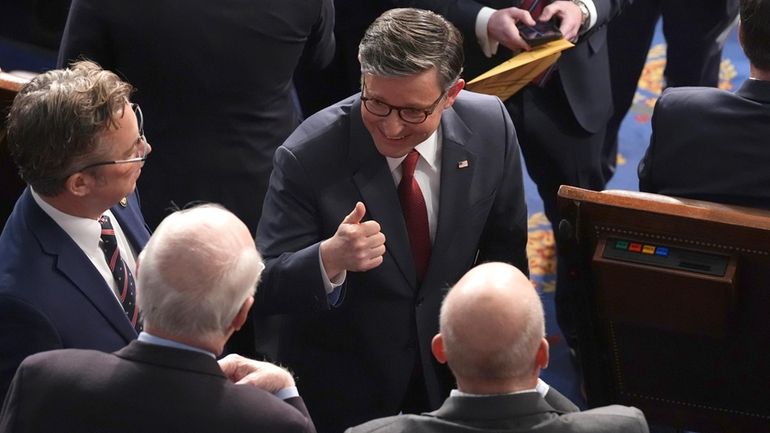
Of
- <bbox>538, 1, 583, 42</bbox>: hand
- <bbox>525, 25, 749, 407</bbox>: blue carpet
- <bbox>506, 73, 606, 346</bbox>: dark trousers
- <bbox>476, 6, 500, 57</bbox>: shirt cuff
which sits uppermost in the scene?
<bbox>538, 1, 583, 42</bbox>: hand

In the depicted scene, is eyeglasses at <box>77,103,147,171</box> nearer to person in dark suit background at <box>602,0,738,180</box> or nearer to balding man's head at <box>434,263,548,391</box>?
balding man's head at <box>434,263,548,391</box>

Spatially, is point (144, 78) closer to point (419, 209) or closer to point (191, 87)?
point (191, 87)

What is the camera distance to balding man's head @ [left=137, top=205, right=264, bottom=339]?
2236 millimetres

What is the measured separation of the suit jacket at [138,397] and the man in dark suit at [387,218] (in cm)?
66

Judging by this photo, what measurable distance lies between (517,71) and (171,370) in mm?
1775

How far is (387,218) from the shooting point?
9.89 feet

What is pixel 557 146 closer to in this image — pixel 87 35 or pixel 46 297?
pixel 87 35

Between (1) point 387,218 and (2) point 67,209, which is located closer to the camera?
(2) point 67,209

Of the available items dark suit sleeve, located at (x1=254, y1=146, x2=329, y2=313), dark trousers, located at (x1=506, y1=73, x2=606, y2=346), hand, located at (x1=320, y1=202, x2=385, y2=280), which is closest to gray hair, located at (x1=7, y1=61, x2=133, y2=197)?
dark suit sleeve, located at (x1=254, y1=146, x2=329, y2=313)

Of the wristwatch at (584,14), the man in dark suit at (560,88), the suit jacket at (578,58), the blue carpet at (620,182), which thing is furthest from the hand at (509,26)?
the blue carpet at (620,182)

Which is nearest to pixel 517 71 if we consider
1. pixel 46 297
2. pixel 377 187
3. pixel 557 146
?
pixel 557 146

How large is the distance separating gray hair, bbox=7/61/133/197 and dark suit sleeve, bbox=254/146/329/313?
0.46 meters

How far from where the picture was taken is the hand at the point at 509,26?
3.89m

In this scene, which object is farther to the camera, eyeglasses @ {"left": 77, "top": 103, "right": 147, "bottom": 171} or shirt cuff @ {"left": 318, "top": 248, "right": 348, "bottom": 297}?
shirt cuff @ {"left": 318, "top": 248, "right": 348, "bottom": 297}
